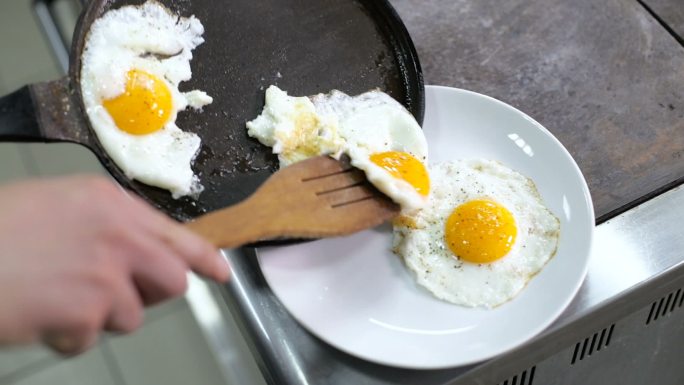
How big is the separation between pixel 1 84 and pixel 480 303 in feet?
10.3

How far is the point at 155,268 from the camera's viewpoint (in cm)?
96

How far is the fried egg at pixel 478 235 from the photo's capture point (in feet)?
4.60

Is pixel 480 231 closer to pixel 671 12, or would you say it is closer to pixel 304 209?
pixel 304 209

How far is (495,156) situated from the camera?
5.26 ft

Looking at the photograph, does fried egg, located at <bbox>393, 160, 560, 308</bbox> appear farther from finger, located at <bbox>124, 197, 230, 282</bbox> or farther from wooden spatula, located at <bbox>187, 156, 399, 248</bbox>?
finger, located at <bbox>124, 197, 230, 282</bbox>

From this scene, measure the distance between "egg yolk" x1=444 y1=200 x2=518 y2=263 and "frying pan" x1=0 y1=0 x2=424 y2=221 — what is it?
241 mm

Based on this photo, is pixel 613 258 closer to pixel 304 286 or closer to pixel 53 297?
pixel 304 286

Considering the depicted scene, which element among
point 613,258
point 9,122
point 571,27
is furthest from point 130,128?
point 571,27

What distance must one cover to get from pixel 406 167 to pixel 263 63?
0.47 m

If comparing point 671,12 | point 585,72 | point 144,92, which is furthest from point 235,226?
point 671,12

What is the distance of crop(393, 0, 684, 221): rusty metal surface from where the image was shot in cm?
165

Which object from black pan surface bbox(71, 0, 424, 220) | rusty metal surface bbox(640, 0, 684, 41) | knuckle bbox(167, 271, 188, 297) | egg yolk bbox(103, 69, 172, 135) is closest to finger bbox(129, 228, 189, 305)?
knuckle bbox(167, 271, 188, 297)

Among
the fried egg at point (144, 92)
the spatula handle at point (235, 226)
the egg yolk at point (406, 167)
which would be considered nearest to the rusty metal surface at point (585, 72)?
the egg yolk at point (406, 167)

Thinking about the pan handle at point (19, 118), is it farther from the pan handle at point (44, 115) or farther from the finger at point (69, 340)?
the finger at point (69, 340)
